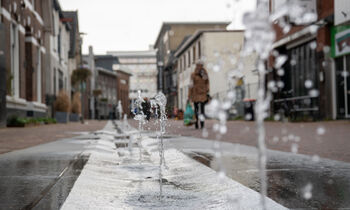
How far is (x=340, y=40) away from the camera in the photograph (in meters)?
15.8

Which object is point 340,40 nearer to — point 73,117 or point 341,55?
point 341,55

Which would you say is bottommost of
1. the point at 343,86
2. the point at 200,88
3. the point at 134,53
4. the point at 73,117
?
the point at 73,117

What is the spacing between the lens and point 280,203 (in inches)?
93.4

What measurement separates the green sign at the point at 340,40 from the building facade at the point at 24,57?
465 inches

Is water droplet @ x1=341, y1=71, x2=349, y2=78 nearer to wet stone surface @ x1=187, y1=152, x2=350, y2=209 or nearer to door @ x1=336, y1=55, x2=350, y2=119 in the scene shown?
door @ x1=336, y1=55, x2=350, y2=119

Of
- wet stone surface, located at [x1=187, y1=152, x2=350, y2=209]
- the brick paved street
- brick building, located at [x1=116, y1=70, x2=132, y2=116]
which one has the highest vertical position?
brick building, located at [x1=116, y1=70, x2=132, y2=116]

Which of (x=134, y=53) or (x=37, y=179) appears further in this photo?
(x=134, y=53)

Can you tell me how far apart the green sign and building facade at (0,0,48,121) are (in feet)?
38.7

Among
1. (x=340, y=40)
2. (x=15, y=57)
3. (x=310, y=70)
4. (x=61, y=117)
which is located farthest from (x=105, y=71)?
(x=340, y=40)

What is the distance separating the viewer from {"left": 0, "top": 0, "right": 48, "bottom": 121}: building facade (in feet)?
53.5

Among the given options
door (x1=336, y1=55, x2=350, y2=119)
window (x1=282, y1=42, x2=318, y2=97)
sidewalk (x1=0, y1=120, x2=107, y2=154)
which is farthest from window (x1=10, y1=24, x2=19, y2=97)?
door (x1=336, y1=55, x2=350, y2=119)

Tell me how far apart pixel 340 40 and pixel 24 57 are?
13.8 m

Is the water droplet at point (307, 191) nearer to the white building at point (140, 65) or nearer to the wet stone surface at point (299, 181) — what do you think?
the wet stone surface at point (299, 181)

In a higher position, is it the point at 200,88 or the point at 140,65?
the point at 140,65
